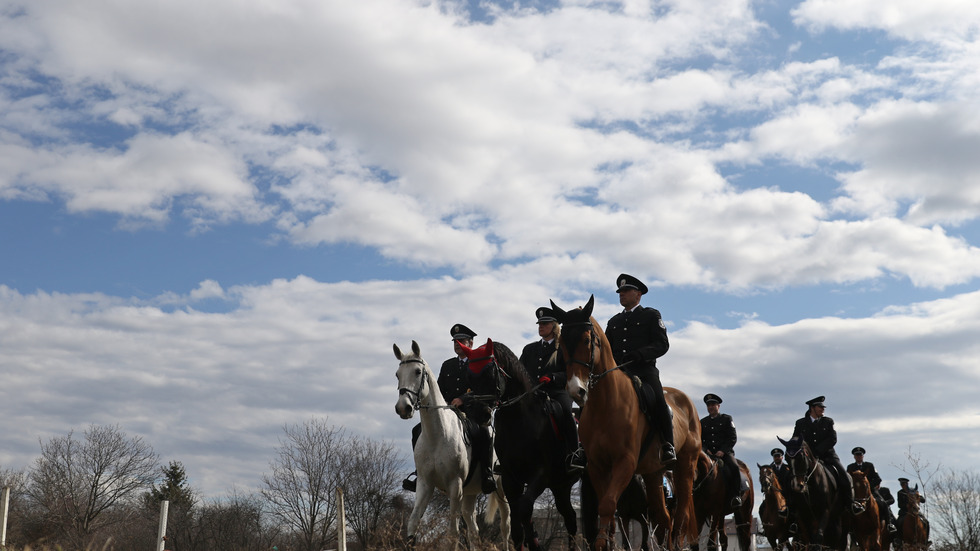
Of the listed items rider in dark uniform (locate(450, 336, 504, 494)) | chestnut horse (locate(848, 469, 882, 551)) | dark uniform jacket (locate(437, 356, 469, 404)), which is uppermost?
dark uniform jacket (locate(437, 356, 469, 404))

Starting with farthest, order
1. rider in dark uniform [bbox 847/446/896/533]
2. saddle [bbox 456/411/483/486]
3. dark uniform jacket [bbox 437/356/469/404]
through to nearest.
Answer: rider in dark uniform [bbox 847/446/896/533], dark uniform jacket [bbox 437/356/469/404], saddle [bbox 456/411/483/486]

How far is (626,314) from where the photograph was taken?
40.3 ft

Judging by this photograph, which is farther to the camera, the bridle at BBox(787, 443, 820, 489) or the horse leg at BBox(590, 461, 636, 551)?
the bridle at BBox(787, 443, 820, 489)

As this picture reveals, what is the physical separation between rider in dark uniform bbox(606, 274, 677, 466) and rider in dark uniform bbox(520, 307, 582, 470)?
2.81ft

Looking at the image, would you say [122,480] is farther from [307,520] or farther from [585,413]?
[585,413]

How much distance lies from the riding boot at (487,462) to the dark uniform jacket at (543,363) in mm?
1246

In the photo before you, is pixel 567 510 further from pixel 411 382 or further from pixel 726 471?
pixel 726 471

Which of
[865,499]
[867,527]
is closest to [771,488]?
[865,499]

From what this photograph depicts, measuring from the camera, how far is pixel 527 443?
40.9 ft

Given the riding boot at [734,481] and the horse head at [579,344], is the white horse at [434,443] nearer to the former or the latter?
the horse head at [579,344]

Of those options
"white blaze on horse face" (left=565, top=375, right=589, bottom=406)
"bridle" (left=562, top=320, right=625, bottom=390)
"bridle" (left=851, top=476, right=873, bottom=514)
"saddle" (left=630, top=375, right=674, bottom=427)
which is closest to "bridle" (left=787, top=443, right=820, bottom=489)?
"bridle" (left=851, top=476, right=873, bottom=514)

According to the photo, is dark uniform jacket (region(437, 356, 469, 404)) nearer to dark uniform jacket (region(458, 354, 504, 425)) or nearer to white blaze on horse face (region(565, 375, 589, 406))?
dark uniform jacket (region(458, 354, 504, 425))

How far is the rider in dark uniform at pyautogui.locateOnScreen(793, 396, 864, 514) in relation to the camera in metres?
18.3

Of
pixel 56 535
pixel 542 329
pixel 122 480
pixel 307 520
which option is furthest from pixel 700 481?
pixel 122 480
